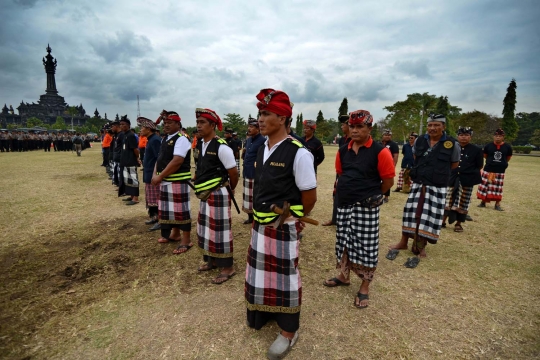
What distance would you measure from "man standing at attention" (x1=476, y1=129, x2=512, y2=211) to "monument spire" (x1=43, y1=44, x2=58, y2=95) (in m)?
113

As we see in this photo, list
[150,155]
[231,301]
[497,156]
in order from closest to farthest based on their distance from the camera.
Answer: [231,301] → [150,155] → [497,156]

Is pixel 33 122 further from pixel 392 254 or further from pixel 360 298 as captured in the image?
pixel 360 298

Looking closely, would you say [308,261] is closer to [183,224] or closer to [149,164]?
[183,224]

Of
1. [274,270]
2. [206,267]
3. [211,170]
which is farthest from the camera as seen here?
[206,267]

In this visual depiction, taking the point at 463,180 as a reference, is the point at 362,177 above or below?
above

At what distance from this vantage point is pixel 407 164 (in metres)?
9.50

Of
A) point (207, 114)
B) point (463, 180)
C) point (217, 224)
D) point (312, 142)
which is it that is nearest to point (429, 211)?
point (463, 180)

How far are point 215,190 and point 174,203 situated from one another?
126 centimetres

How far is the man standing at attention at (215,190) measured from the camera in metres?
3.64

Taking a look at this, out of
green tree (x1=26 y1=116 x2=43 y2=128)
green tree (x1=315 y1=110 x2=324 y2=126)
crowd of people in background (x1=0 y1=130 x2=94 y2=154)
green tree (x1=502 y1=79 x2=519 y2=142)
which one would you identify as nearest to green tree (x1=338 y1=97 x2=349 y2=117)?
green tree (x1=315 y1=110 x2=324 y2=126)

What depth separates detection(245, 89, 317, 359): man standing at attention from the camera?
7.77ft

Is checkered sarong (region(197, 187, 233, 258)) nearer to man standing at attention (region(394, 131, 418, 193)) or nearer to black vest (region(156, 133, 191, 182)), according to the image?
black vest (region(156, 133, 191, 182))

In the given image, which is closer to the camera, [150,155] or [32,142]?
[150,155]

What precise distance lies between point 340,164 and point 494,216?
630 cm
